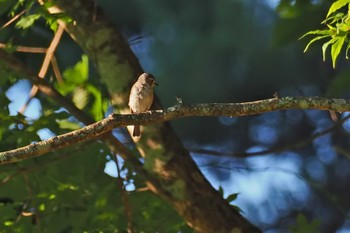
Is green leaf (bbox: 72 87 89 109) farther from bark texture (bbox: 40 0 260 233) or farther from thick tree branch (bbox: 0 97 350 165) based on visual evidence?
thick tree branch (bbox: 0 97 350 165)

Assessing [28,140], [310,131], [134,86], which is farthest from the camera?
[310,131]

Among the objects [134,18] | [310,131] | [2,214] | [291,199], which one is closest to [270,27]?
[134,18]

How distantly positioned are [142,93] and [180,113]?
0.95m

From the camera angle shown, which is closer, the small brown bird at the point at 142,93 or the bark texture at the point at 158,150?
the small brown bird at the point at 142,93

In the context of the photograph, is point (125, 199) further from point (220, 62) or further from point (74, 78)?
point (220, 62)

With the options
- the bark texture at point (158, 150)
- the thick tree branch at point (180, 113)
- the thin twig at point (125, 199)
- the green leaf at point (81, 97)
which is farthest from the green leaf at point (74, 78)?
the thick tree branch at point (180, 113)

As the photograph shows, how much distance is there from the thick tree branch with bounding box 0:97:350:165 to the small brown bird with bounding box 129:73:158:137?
91 centimetres

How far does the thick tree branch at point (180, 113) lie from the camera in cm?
312

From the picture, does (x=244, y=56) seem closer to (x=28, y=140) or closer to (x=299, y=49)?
(x=299, y=49)

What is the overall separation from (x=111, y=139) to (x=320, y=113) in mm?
3506

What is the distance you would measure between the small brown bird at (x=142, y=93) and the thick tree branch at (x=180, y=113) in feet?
2.98

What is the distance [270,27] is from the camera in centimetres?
639

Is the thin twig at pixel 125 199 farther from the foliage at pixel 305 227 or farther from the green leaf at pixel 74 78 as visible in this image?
the foliage at pixel 305 227

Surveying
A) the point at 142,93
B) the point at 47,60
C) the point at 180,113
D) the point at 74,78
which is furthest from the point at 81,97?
the point at 180,113
